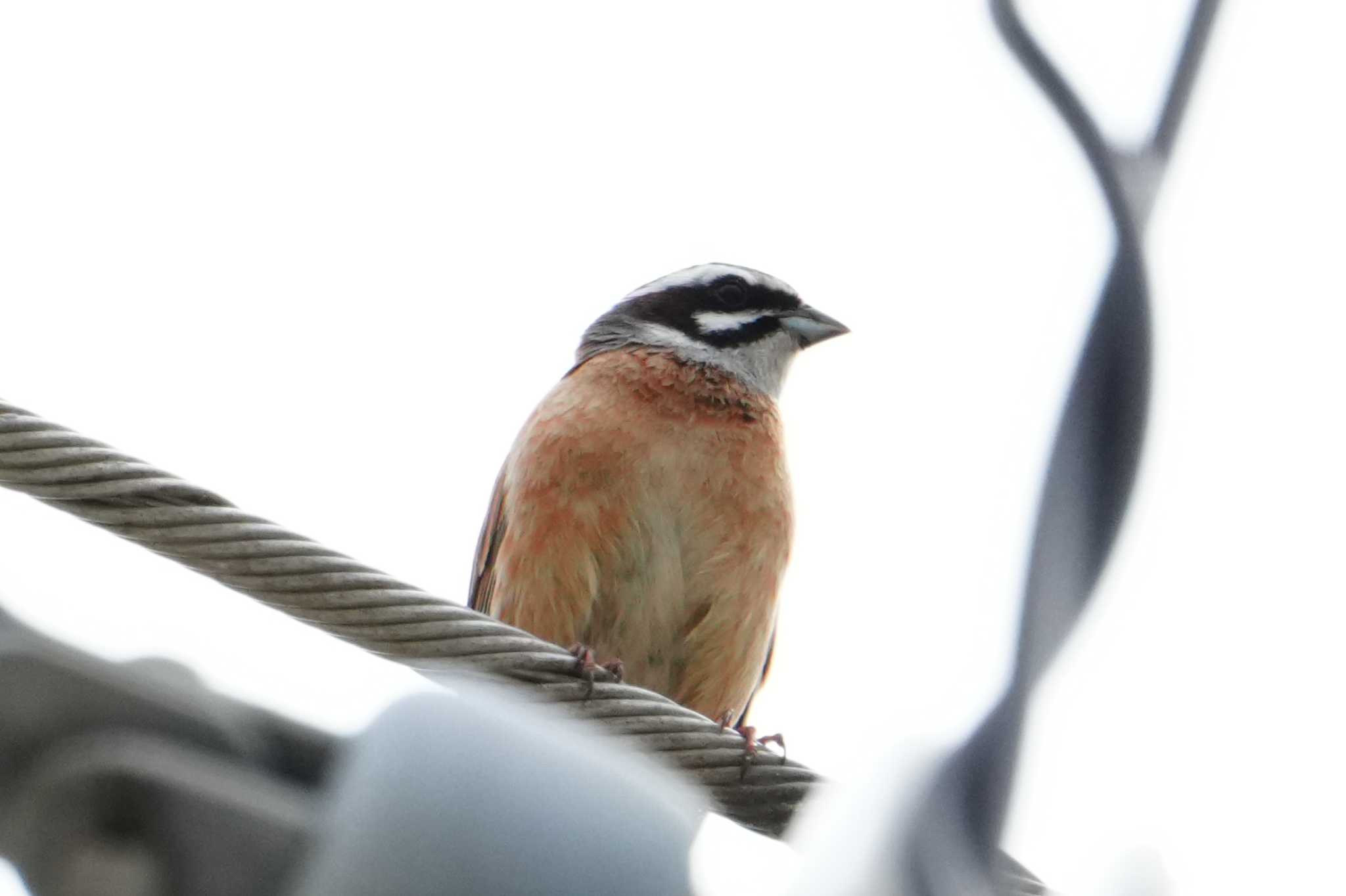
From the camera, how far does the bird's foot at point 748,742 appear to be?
284 cm

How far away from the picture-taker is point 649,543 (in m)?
4.33

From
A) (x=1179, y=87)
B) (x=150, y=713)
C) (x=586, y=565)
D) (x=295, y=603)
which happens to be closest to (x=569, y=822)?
(x=150, y=713)

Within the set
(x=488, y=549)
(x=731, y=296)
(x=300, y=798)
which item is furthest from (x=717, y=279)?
(x=300, y=798)

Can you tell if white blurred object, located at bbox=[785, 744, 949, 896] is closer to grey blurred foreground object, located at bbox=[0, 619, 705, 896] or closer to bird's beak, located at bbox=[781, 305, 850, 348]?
grey blurred foreground object, located at bbox=[0, 619, 705, 896]

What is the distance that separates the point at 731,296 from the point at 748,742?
9.34 ft

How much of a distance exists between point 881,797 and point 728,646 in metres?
3.56

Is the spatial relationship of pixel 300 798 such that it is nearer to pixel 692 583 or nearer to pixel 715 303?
pixel 692 583

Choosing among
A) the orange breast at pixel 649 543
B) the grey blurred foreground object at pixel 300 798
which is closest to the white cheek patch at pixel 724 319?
the orange breast at pixel 649 543

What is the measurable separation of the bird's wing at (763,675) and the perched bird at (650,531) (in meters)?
0.03

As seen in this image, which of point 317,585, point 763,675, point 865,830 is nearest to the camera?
point 865,830

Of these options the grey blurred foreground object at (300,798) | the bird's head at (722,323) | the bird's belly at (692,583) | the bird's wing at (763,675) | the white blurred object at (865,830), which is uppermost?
the bird's head at (722,323)

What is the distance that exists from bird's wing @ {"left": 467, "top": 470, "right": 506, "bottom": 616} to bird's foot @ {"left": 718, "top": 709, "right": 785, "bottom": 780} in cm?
87

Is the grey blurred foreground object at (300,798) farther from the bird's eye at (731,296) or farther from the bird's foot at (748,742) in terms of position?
the bird's eye at (731,296)

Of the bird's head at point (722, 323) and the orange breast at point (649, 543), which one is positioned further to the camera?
the bird's head at point (722, 323)
